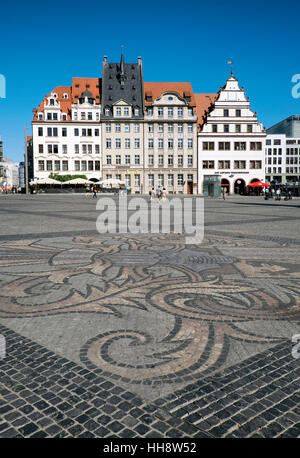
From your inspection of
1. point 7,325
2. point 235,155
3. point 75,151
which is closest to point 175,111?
point 235,155

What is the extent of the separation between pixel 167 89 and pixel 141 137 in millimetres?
10363

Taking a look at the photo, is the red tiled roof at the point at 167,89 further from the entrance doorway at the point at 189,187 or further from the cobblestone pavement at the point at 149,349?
the cobblestone pavement at the point at 149,349

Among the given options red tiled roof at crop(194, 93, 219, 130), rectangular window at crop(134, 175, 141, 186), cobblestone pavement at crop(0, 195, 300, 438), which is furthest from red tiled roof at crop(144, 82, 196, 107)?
cobblestone pavement at crop(0, 195, 300, 438)

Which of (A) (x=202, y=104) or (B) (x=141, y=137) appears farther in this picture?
(A) (x=202, y=104)

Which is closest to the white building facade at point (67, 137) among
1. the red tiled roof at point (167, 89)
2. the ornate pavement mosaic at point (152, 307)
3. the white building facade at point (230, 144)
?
the red tiled roof at point (167, 89)

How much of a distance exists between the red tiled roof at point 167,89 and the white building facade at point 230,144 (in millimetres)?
5061

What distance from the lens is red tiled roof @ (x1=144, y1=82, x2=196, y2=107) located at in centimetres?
6200

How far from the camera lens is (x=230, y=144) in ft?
193

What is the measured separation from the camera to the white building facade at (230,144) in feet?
185

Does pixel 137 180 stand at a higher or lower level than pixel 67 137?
lower

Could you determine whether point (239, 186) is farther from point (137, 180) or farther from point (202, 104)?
point (137, 180)

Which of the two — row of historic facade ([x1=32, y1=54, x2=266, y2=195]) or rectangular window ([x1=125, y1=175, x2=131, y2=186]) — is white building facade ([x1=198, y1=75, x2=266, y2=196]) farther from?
rectangular window ([x1=125, y1=175, x2=131, y2=186])

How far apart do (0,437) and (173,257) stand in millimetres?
4973

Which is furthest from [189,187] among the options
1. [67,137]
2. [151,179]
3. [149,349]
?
[149,349]
